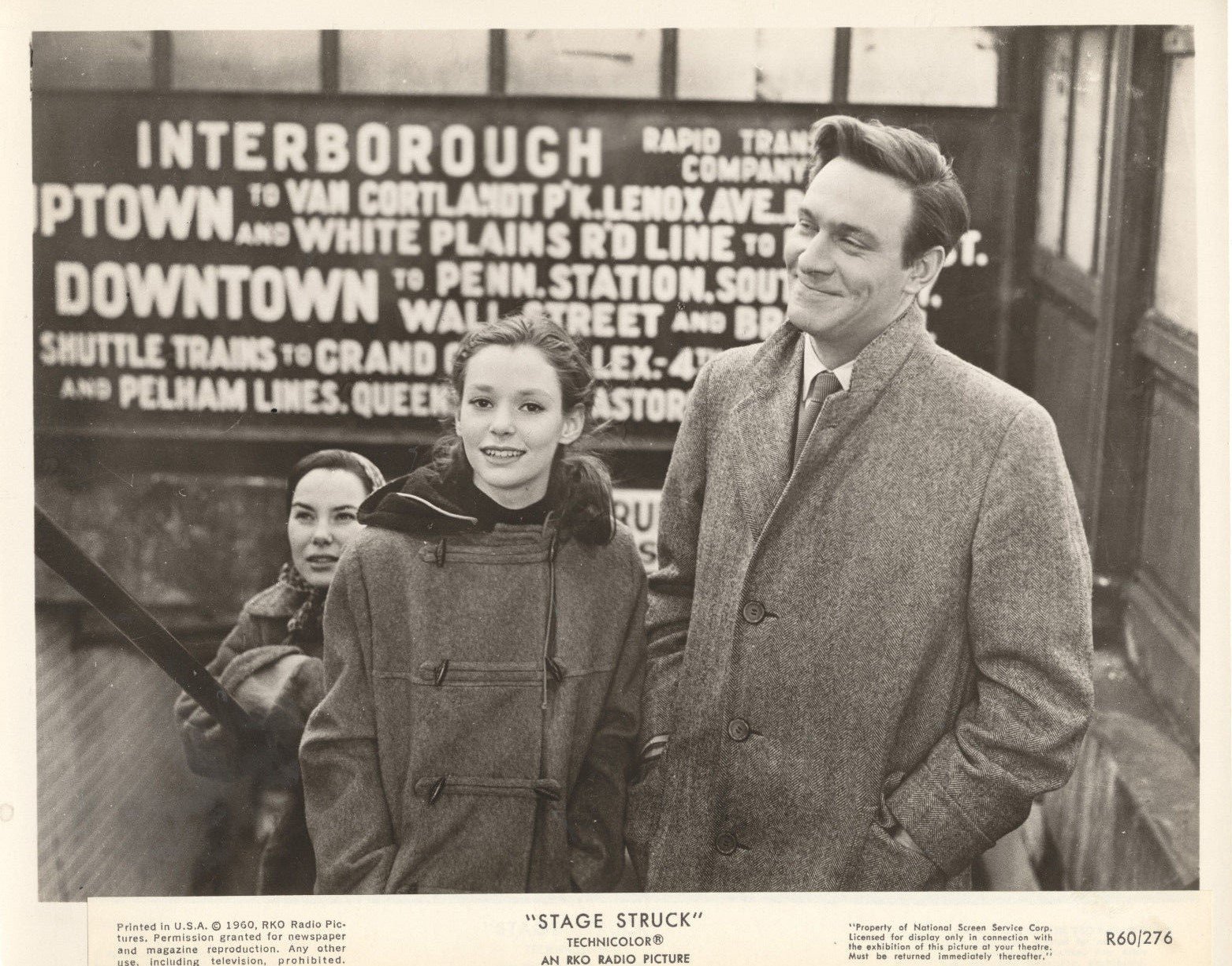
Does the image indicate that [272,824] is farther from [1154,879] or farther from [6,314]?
[1154,879]

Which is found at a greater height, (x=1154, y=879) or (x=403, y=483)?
(x=403, y=483)

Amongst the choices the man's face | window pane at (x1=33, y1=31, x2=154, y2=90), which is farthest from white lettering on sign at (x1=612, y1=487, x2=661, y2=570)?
window pane at (x1=33, y1=31, x2=154, y2=90)

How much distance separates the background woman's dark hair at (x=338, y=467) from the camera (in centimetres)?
202

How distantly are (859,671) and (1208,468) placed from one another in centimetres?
73

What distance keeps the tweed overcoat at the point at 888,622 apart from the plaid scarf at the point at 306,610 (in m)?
0.64

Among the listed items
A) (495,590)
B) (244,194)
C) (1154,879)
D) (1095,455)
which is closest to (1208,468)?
(1095,455)

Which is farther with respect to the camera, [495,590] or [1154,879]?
[1154,879]

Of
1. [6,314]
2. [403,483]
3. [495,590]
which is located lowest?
[495,590]

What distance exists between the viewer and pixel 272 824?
80.7 inches

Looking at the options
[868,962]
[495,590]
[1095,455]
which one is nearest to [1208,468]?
[1095,455]

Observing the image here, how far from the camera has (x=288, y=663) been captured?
6.63ft

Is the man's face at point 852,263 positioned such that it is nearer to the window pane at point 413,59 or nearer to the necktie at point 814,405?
the necktie at point 814,405
